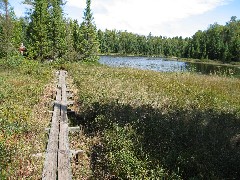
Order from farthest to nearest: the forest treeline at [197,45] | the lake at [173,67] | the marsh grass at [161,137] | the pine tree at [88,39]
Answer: the forest treeline at [197,45], the pine tree at [88,39], the lake at [173,67], the marsh grass at [161,137]

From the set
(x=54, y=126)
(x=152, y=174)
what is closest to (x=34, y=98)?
(x=54, y=126)

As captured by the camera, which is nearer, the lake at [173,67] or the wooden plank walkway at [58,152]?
the wooden plank walkway at [58,152]

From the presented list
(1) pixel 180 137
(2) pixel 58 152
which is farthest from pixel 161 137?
(2) pixel 58 152

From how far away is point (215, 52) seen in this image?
4149 inches

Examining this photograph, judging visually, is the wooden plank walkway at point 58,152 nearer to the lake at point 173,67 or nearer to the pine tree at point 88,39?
the lake at point 173,67

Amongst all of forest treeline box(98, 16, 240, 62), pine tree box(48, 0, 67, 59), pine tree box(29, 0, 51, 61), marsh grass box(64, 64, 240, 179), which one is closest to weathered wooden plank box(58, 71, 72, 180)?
marsh grass box(64, 64, 240, 179)

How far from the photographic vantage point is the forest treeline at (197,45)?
10069cm

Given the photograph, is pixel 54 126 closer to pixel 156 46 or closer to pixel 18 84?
pixel 18 84

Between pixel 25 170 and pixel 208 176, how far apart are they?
3895mm

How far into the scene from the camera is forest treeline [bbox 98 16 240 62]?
10069cm

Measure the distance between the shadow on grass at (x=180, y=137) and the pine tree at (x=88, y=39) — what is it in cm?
3742

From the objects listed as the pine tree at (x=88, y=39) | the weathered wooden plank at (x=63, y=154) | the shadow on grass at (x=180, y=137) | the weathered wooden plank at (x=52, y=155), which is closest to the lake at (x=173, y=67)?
the pine tree at (x=88, y=39)

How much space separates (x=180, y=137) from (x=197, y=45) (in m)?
114

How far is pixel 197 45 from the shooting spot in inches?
4584
